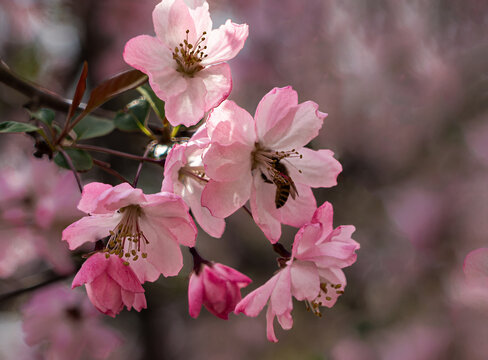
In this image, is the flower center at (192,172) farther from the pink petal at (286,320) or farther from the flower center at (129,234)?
the pink petal at (286,320)

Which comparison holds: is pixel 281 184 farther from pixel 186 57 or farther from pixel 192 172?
pixel 186 57

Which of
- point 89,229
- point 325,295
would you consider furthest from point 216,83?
point 325,295

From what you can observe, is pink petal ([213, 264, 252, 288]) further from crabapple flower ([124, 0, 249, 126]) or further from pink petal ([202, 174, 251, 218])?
crabapple flower ([124, 0, 249, 126])

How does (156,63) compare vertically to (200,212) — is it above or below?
above

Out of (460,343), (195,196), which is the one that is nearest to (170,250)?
(195,196)

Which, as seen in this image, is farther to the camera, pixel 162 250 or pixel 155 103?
pixel 155 103

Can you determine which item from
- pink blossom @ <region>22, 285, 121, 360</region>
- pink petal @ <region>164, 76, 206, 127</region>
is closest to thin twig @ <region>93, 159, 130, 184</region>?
pink petal @ <region>164, 76, 206, 127</region>

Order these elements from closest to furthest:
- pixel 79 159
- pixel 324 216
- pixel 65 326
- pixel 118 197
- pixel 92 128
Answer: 1. pixel 118 197
2. pixel 324 216
3. pixel 79 159
4. pixel 92 128
5. pixel 65 326
